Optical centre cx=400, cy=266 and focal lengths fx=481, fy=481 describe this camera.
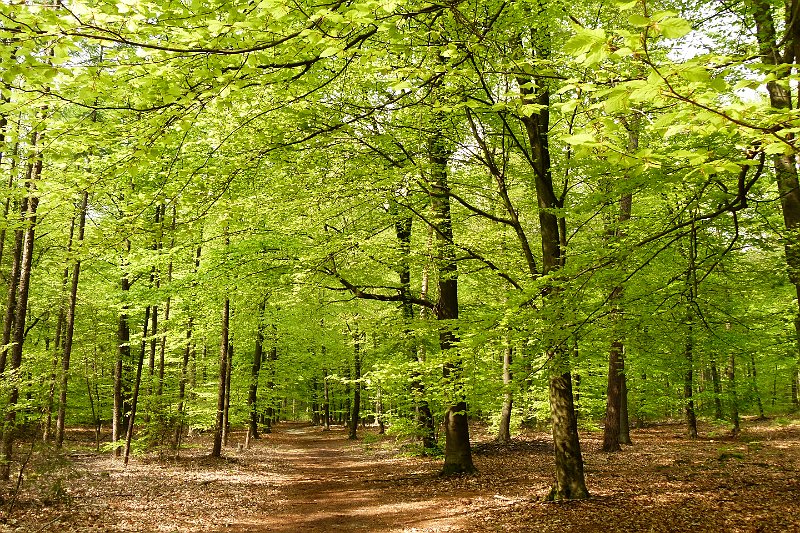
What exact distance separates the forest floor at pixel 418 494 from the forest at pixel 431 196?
0.22m

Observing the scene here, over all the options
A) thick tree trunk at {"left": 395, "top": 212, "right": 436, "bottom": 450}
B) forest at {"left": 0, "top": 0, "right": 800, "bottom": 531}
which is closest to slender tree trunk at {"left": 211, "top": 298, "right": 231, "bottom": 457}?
forest at {"left": 0, "top": 0, "right": 800, "bottom": 531}

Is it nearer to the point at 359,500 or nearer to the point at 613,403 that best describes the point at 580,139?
the point at 359,500

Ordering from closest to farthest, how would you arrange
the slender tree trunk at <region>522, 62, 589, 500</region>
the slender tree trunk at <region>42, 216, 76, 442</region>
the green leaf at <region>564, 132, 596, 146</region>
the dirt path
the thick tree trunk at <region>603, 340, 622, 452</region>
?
1. the green leaf at <region>564, 132, 596, 146</region>
2. the slender tree trunk at <region>522, 62, 589, 500</region>
3. the dirt path
4. the slender tree trunk at <region>42, 216, 76, 442</region>
5. the thick tree trunk at <region>603, 340, 622, 452</region>

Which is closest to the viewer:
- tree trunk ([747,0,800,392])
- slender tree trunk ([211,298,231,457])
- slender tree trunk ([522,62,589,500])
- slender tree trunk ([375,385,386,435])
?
tree trunk ([747,0,800,392])

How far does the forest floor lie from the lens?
7.89 m

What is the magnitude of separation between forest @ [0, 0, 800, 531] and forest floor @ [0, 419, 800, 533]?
22 centimetres

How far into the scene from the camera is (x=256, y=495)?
11844mm

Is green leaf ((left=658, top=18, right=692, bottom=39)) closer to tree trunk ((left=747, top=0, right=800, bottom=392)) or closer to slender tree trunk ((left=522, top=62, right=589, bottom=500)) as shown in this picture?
tree trunk ((left=747, top=0, right=800, bottom=392))

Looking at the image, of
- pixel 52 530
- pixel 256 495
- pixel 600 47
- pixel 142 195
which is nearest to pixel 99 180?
pixel 142 195

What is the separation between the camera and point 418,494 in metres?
11.0

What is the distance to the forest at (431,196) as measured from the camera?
3205mm

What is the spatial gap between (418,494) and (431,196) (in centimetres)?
678

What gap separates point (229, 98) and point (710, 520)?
883cm

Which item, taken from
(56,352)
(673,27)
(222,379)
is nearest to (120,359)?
(222,379)
